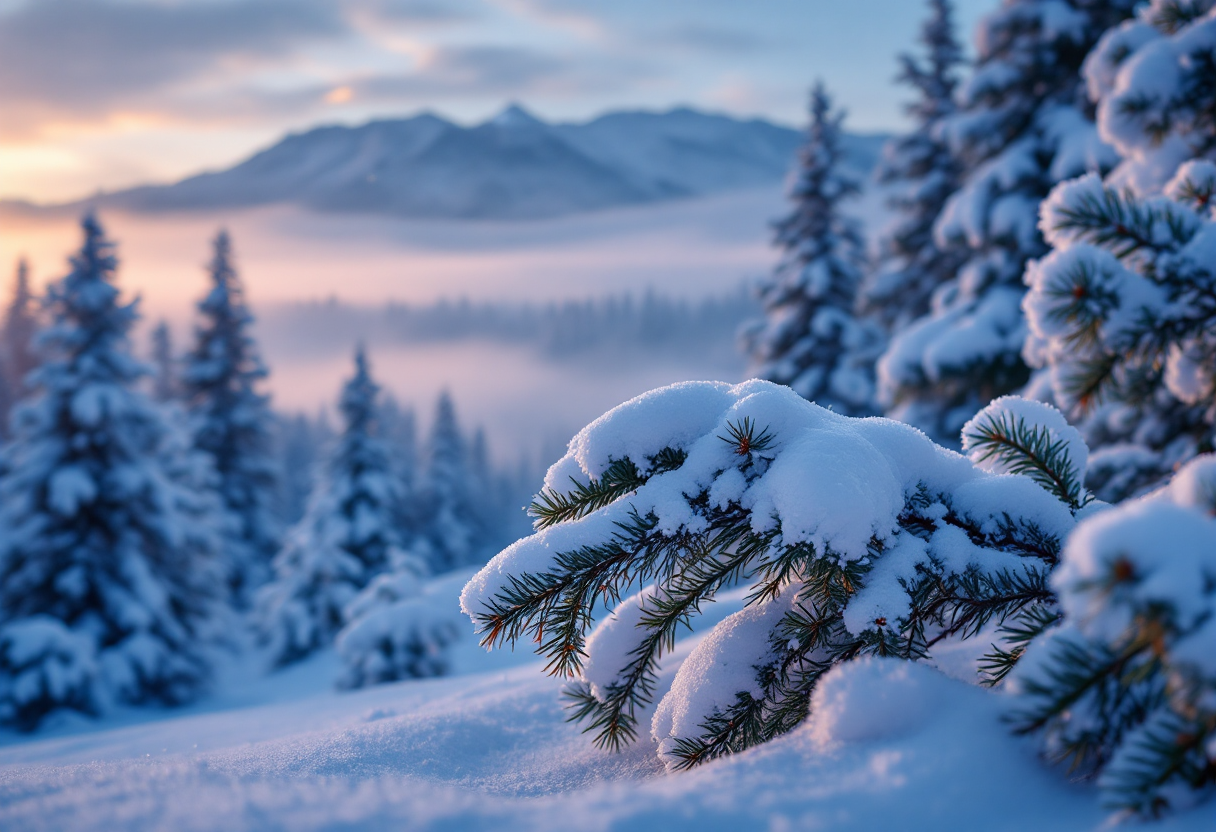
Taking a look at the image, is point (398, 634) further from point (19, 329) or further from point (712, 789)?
point (19, 329)

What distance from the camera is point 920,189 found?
→ 1620cm

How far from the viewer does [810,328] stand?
16297mm

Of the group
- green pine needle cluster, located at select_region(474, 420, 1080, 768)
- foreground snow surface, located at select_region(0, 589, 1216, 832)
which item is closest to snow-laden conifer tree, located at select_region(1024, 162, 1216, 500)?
green pine needle cluster, located at select_region(474, 420, 1080, 768)

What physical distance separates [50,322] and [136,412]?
3201 mm

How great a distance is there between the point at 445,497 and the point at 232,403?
1219cm

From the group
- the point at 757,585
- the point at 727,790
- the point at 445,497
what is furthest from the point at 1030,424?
the point at 445,497

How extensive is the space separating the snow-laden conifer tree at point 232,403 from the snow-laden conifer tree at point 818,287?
1703 centimetres

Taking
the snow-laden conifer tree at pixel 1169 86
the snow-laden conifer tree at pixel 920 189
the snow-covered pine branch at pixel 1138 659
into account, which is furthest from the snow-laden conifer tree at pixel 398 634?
the snow-laden conifer tree at pixel 920 189

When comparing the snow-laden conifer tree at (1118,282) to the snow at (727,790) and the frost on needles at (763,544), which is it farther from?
the snow at (727,790)

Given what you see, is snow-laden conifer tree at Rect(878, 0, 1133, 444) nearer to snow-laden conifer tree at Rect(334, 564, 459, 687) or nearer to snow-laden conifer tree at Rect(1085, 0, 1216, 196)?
snow-laden conifer tree at Rect(1085, 0, 1216, 196)

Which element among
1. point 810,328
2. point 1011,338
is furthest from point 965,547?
point 810,328

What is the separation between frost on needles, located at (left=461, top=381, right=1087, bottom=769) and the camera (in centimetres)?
161

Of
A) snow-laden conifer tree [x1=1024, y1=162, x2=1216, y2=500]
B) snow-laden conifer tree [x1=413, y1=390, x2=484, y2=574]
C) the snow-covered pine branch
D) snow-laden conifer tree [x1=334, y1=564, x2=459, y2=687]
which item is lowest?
snow-laden conifer tree [x1=413, y1=390, x2=484, y2=574]

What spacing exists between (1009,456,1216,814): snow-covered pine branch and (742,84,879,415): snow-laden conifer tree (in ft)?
47.8
